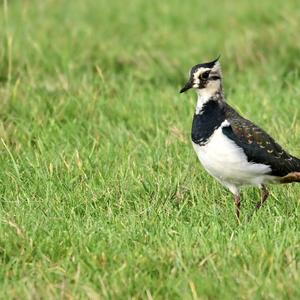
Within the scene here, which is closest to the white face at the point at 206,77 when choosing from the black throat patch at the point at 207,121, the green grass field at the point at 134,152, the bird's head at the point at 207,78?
the bird's head at the point at 207,78

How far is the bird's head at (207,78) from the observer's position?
6.20 m

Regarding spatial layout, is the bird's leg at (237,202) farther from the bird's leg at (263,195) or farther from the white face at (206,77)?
the white face at (206,77)

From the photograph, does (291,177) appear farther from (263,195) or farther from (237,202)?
(237,202)

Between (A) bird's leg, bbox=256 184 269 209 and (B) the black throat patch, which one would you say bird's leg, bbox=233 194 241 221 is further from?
(B) the black throat patch

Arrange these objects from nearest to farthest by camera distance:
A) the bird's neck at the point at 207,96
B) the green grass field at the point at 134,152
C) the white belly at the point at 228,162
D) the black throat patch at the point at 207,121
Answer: the green grass field at the point at 134,152 < the white belly at the point at 228,162 < the black throat patch at the point at 207,121 < the bird's neck at the point at 207,96

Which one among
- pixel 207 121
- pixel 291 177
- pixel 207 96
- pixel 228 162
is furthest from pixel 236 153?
pixel 207 96

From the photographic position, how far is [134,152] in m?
7.08

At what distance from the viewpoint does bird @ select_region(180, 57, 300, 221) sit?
577 centimetres

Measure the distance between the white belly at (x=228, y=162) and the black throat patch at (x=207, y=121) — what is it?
43 millimetres

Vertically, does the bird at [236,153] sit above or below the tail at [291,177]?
above

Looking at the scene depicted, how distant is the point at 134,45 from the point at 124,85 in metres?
1.58

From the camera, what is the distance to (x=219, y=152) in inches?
226

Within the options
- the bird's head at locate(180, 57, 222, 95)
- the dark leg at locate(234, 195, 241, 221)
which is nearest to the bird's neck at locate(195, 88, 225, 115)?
the bird's head at locate(180, 57, 222, 95)

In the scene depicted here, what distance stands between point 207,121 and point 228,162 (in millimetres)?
402
